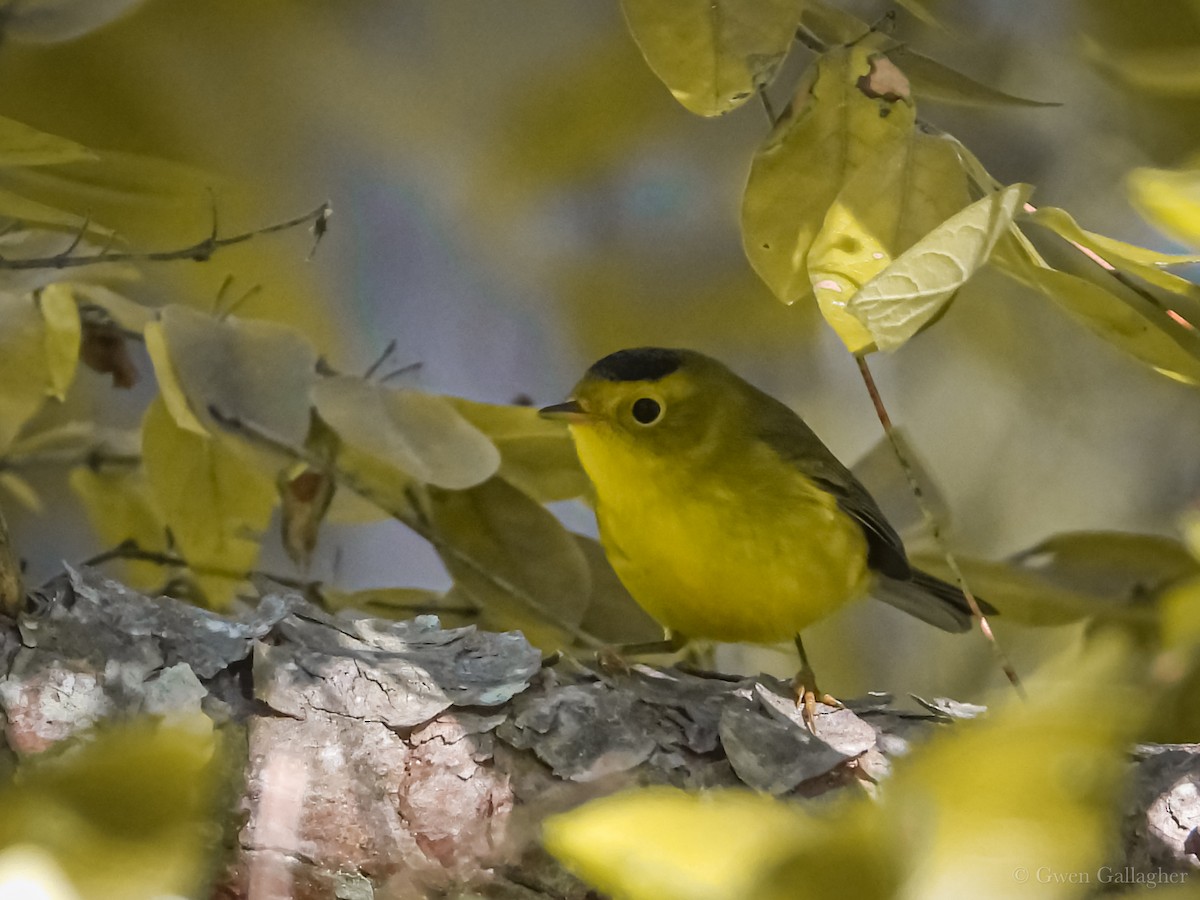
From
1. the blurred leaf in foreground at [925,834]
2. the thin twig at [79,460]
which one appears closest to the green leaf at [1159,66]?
the blurred leaf in foreground at [925,834]

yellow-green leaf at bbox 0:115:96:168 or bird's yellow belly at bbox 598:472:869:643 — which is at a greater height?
yellow-green leaf at bbox 0:115:96:168

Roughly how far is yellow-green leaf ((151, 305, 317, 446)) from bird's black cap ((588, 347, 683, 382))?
0.71 feet

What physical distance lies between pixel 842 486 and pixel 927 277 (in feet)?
1.36

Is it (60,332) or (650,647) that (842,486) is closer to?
(650,647)

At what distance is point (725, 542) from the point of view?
2.32 ft

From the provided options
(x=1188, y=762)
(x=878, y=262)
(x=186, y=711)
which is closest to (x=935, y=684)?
(x=1188, y=762)

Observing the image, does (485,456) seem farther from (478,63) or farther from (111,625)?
(478,63)

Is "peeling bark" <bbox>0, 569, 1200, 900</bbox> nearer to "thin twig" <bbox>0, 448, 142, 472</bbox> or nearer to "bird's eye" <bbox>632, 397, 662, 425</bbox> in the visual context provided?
"bird's eye" <bbox>632, 397, 662, 425</bbox>

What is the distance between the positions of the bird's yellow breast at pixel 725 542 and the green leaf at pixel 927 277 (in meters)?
0.32

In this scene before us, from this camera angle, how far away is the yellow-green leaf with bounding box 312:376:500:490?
2.37 ft

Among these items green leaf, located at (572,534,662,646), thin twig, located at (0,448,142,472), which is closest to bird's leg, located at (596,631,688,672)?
green leaf, located at (572,534,662,646)

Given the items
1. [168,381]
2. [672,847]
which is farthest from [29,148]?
[672,847]

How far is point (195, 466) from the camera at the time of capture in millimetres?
767

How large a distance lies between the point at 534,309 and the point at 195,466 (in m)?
0.37
